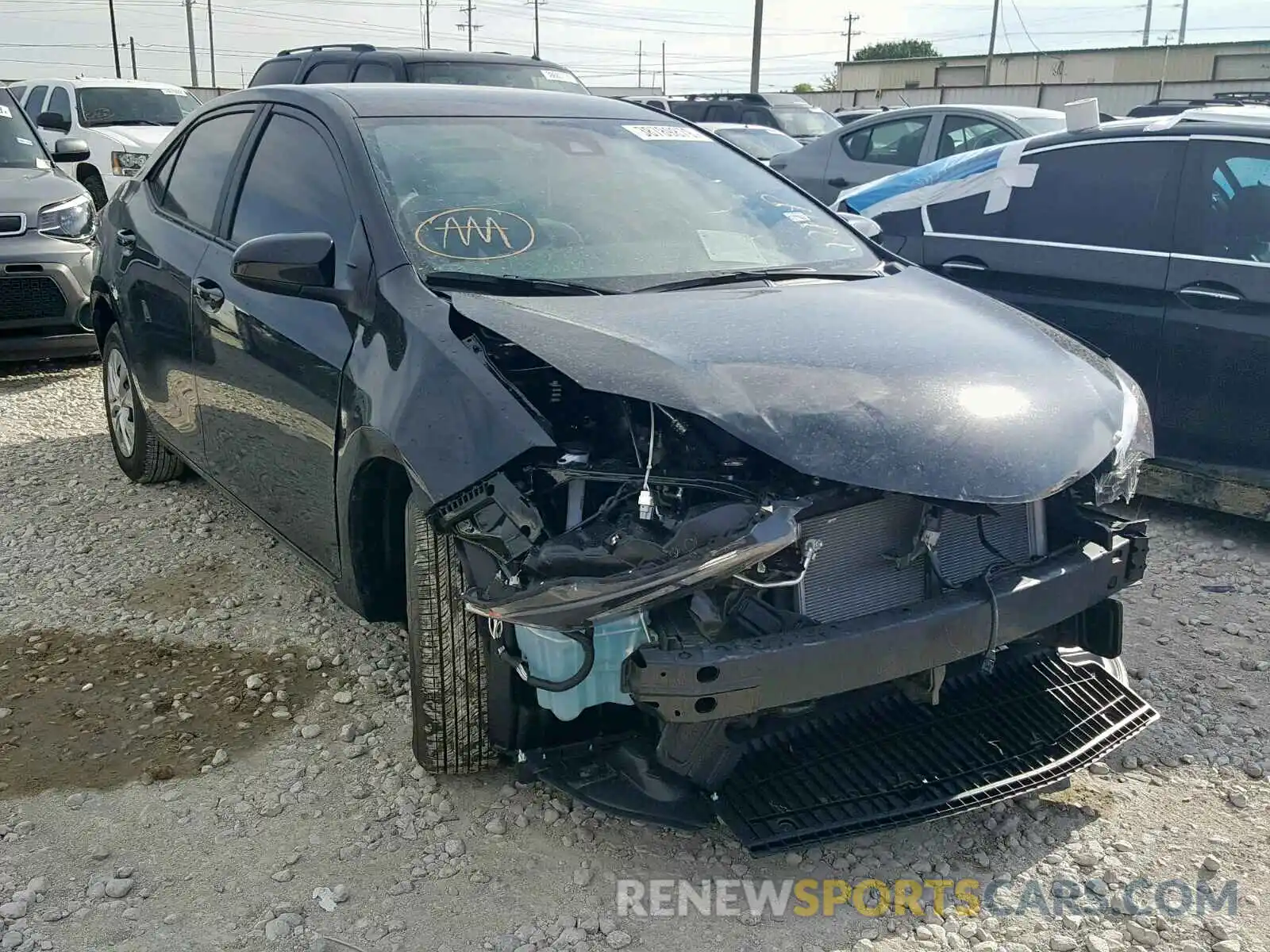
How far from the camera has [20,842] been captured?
287cm

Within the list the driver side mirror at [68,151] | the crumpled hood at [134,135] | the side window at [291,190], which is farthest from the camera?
the crumpled hood at [134,135]

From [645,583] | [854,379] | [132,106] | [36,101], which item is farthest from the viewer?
[36,101]

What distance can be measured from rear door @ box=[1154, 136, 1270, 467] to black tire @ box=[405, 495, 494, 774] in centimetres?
332

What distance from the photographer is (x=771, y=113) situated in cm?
1756

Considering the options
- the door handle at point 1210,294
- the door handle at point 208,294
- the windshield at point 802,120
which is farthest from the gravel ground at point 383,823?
the windshield at point 802,120

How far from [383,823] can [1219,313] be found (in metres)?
3.74

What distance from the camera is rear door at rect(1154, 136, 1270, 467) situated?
4.62 m

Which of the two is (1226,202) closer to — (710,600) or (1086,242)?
(1086,242)

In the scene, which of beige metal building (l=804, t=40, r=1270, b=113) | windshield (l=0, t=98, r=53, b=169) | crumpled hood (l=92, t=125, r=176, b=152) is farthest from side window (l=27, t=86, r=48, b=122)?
beige metal building (l=804, t=40, r=1270, b=113)

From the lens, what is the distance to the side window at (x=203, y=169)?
425 centimetres

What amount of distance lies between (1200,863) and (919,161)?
8973 mm

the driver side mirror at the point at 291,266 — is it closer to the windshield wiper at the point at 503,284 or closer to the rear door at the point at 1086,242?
the windshield wiper at the point at 503,284

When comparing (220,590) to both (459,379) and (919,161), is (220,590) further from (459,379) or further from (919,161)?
(919,161)

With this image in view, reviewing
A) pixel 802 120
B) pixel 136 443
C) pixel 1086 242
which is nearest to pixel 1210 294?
pixel 1086 242
